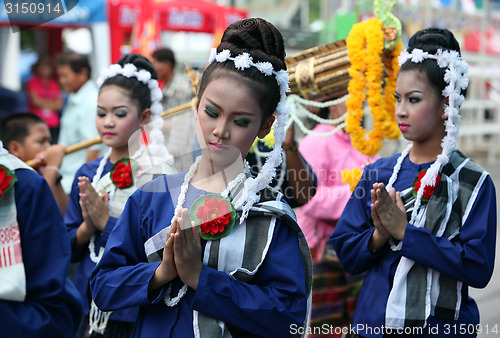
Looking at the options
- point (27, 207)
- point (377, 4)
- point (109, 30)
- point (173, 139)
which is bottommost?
point (27, 207)

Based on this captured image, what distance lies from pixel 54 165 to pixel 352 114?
1.75 metres

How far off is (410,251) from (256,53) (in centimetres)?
105

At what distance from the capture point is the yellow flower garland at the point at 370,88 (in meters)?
3.19

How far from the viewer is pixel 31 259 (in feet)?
6.71

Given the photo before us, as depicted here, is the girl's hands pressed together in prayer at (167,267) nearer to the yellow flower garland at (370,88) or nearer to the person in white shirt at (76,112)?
the yellow flower garland at (370,88)

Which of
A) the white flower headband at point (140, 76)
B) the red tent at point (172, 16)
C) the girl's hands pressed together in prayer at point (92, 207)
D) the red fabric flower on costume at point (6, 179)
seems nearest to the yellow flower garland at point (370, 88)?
the white flower headband at point (140, 76)

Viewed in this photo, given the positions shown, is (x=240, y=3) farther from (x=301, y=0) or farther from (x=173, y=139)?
(x=173, y=139)

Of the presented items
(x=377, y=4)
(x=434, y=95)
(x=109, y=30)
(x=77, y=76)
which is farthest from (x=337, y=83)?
(x=109, y=30)

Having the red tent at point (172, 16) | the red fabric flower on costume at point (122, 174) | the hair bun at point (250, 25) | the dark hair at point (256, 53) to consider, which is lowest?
the red fabric flower on costume at point (122, 174)

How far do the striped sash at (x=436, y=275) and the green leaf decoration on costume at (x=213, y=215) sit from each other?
988 mm

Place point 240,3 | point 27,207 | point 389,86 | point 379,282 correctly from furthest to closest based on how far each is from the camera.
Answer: point 240,3 → point 389,86 → point 379,282 → point 27,207

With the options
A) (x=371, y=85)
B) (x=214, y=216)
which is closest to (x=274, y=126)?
(x=214, y=216)

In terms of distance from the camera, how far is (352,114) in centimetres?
329

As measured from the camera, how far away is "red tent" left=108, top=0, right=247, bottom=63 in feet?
29.3
